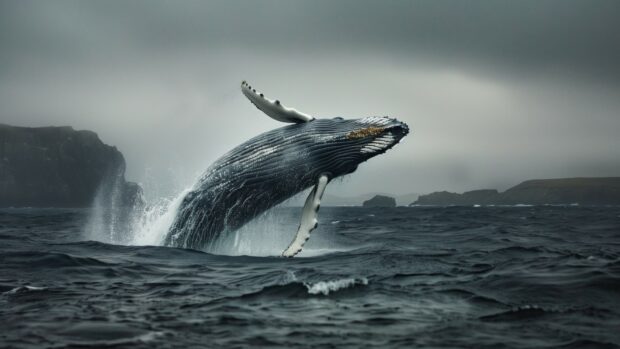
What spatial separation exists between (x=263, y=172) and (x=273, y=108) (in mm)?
1162

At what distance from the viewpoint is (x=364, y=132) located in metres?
12.2

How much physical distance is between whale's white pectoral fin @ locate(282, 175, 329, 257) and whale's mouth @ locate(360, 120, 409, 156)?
3.21ft

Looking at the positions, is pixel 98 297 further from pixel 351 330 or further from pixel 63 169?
pixel 63 169

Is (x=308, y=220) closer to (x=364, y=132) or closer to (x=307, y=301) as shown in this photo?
(x=364, y=132)

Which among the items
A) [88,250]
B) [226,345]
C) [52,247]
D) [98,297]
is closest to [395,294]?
[226,345]

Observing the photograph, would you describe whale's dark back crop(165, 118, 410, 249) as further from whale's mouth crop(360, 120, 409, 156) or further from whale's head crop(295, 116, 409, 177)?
whale's mouth crop(360, 120, 409, 156)

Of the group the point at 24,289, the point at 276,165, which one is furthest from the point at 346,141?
the point at 24,289

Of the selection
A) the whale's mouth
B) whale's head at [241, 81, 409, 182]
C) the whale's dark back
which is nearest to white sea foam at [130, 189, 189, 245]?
the whale's dark back

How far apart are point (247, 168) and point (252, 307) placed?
17.4 feet

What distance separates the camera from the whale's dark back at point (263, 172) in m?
12.0

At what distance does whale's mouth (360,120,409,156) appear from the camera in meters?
12.2

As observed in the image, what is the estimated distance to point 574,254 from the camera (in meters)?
12.0

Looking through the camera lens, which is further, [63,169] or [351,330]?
[63,169]

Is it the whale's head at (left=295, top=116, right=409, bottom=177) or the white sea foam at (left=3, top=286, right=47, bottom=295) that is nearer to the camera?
the white sea foam at (left=3, top=286, right=47, bottom=295)
